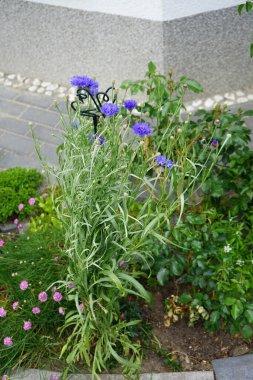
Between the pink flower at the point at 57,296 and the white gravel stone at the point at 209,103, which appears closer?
the pink flower at the point at 57,296

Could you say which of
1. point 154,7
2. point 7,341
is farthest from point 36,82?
point 7,341

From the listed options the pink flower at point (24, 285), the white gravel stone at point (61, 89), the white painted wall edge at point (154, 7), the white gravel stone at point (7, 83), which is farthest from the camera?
the white gravel stone at point (7, 83)

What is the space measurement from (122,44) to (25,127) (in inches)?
42.0

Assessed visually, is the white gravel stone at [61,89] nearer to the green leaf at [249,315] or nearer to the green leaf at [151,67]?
the green leaf at [151,67]

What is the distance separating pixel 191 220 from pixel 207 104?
2.13 meters

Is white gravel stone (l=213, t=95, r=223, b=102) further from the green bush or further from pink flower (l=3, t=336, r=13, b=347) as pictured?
pink flower (l=3, t=336, r=13, b=347)

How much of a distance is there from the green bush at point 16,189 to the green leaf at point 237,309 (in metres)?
1.57

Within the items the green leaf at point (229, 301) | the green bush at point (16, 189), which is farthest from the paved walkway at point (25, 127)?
the green leaf at point (229, 301)

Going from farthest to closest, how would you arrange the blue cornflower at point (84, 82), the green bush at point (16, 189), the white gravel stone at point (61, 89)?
the white gravel stone at point (61, 89) → the green bush at point (16, 189) → the blue cornflower at point (84, 82)

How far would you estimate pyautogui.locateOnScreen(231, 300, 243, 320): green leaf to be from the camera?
7.46 ft

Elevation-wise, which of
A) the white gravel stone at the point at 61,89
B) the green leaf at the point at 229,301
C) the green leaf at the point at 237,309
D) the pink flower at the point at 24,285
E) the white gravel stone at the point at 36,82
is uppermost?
the white gravel stone at the point at 36,82

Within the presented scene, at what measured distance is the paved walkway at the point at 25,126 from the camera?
3.96 m

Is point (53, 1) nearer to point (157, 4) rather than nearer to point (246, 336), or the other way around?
point (157, 4)

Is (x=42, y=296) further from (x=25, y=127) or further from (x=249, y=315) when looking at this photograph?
(x=25, y=127)
